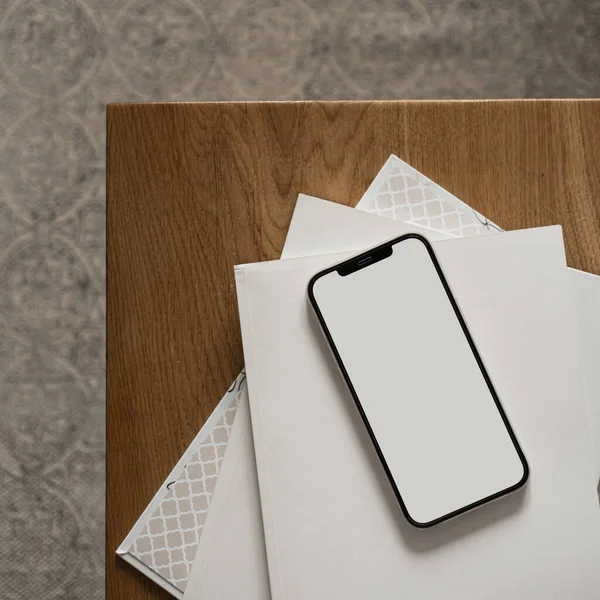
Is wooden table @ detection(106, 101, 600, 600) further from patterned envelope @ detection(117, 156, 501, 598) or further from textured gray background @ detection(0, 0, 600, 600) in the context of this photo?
textured gray background @ detection(0, 0, 600, 600)

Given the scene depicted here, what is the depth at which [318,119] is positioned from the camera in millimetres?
551

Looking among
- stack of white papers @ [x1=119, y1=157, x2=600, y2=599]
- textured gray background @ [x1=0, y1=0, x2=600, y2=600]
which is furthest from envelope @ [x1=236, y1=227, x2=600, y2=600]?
textured gray background @ [x1=0, y1=0, x2=600, y2=600]

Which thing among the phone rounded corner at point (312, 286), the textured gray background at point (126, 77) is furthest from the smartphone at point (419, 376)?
the textured gray background at point (126, 77)

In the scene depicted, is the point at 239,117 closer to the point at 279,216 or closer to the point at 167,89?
the point at 279,216

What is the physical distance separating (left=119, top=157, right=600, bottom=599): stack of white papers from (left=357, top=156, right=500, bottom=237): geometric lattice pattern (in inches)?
1.3

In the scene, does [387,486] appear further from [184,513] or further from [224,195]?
[224,195]

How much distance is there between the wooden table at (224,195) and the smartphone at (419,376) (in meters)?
0.07

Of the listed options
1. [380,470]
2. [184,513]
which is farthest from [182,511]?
[380,470]

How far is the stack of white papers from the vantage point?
20.0 inches

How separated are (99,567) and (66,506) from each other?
3.8 inches

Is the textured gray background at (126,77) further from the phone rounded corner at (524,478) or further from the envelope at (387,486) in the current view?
the phone rounded corner at (524,478)

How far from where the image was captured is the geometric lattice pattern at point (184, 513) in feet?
1.72

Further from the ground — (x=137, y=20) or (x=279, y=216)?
(x=137, y=20)

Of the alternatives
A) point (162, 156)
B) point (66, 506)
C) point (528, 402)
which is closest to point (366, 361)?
point (528, 402)
